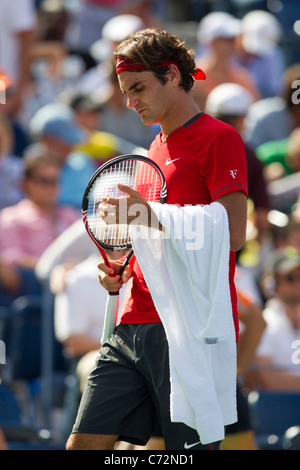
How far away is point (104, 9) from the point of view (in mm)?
10492

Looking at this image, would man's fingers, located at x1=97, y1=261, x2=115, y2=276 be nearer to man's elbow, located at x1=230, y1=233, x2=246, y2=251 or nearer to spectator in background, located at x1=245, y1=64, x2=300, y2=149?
man's elbow, located at x1=230, y1=233, x2=246, y2=251

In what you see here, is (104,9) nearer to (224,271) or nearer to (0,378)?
(0,378)

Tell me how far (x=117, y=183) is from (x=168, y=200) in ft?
0.74

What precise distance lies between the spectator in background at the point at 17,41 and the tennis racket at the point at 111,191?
17.5 feet

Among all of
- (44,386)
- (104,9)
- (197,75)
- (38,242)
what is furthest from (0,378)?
(104,9)

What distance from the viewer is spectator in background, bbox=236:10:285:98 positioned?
10.3 m

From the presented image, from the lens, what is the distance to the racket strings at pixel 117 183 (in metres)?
3.30

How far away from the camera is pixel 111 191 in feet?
11.7

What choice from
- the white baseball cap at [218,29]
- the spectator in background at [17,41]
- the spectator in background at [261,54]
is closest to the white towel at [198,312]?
the spectator in background at [17,41]

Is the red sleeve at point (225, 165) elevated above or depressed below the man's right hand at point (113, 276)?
above

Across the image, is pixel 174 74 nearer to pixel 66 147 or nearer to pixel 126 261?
pixel 126 261

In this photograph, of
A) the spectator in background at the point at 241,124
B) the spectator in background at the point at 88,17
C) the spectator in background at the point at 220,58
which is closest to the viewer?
the spectator in background at the point at 241,124

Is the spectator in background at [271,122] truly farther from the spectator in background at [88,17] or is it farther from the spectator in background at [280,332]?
the spectator in background at [280,332]

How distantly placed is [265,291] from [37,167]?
1.87 metres
